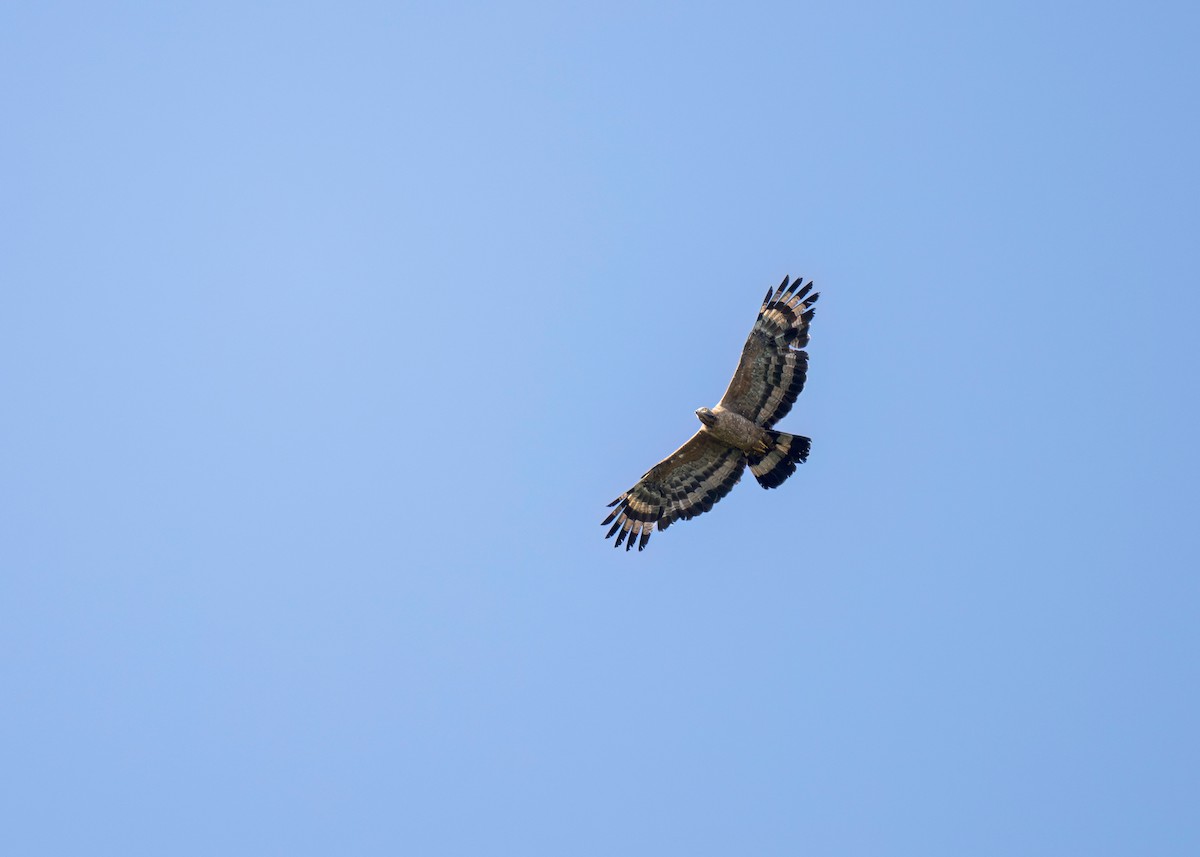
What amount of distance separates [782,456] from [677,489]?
2336 mm

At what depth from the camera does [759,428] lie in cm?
3444

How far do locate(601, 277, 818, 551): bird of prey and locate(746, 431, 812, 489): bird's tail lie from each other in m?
0.02

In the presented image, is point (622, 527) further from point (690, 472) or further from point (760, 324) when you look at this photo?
point (760, 324)

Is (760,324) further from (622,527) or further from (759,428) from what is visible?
(622,527)

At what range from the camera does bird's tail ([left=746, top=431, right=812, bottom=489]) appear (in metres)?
34.6

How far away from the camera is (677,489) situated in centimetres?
3528

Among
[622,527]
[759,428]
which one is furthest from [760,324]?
[622,527]

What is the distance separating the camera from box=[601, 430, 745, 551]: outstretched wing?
115 ft

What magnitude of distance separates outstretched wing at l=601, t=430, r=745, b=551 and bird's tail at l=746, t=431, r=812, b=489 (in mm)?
612

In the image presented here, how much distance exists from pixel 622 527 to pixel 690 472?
185 centimetres

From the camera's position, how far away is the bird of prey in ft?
112

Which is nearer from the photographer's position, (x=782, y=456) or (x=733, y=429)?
(x=733, y=429)

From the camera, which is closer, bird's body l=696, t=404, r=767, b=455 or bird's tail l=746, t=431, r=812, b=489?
bird's body l=696, t=404, r=767, b=455

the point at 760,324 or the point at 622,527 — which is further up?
the point at 760,324
